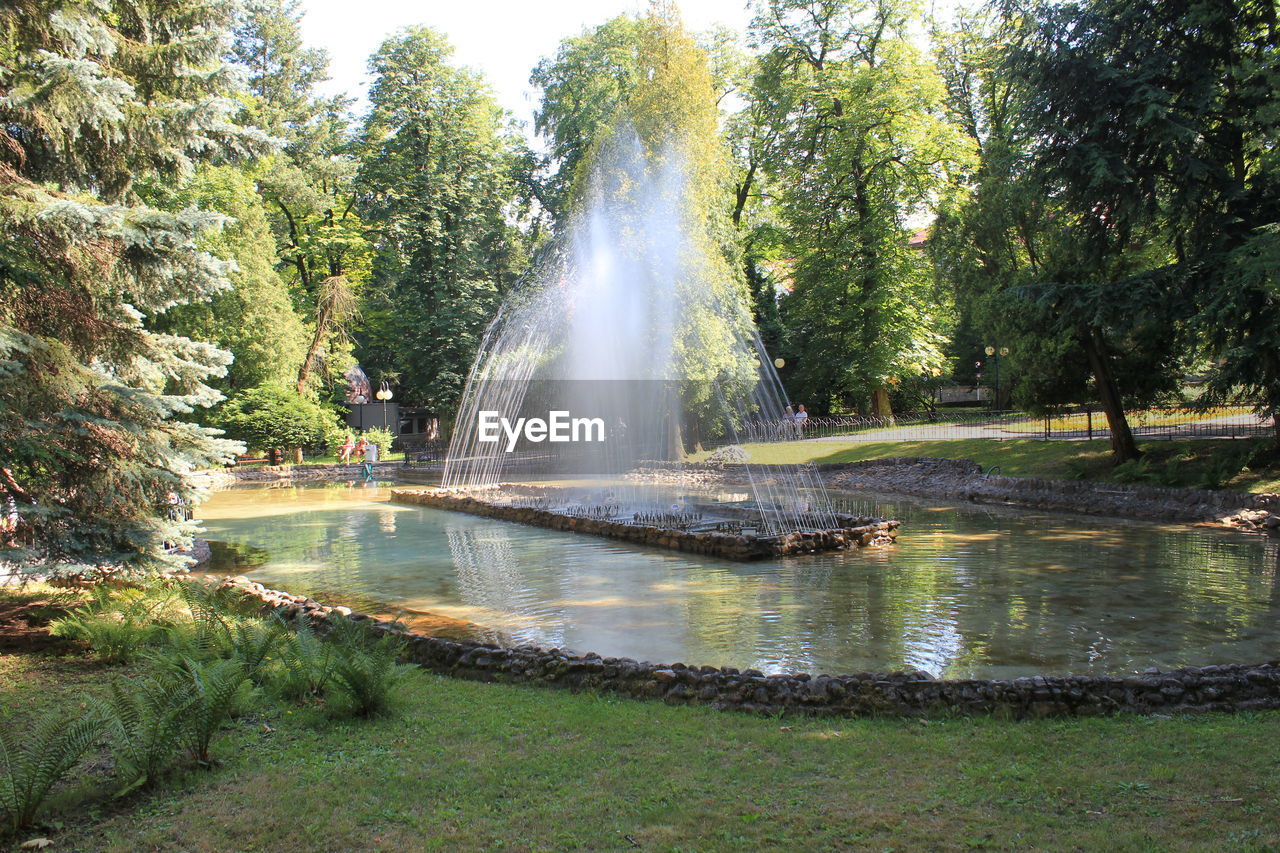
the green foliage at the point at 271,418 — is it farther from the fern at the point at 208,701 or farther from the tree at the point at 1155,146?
the fern at the point at 208,701

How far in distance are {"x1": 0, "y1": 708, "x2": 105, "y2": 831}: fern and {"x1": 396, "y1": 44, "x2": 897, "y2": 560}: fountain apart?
15.2m

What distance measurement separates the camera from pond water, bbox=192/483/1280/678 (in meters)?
8.79

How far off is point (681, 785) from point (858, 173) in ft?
120

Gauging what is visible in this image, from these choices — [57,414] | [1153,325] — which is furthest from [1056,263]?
[57,414]

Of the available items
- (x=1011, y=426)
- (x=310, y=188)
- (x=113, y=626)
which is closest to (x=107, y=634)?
(x=113, y=626)

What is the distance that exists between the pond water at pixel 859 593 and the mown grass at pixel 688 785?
7.25ft

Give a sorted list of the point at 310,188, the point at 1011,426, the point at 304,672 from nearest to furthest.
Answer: the point at 304,672 → the point at 1011,426 → the point at 310,188

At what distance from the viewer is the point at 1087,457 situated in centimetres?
2283

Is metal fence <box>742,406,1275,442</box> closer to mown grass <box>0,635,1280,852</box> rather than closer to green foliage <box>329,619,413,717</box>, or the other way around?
mown grass <box>0,635,1280,852</box>

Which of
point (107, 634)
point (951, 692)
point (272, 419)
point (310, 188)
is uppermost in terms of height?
point (310, 188)

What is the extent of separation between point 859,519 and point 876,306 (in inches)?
860

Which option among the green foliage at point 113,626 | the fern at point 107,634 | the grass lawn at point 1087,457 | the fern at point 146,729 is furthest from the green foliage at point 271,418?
the fern at point 146,729

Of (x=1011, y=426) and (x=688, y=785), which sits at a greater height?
(x=1011, y=426)

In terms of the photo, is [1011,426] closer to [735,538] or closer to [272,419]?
[735,538]
